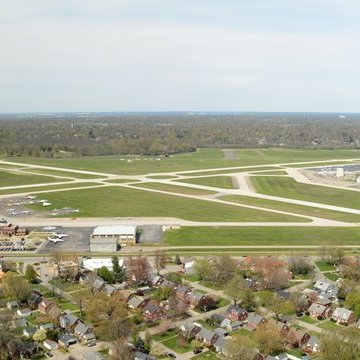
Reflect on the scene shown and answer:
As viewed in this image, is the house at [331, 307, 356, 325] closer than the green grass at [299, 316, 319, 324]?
Yes

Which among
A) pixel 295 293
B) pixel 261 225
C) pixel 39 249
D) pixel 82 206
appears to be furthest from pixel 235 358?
pixel 82 206

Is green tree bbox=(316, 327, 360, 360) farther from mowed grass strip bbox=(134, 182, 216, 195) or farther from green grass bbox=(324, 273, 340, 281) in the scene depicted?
mowed grass strip bbox=(134, 182, 216, 195)

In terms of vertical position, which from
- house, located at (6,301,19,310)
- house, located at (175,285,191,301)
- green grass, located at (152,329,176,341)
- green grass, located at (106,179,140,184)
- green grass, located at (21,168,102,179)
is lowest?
green grass, located at (152,329,176,341)

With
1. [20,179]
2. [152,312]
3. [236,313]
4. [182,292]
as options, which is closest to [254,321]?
[236,313]

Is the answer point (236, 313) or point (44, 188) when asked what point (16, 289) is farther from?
point (44, 188)

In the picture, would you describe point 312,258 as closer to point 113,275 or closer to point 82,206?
point 113,275

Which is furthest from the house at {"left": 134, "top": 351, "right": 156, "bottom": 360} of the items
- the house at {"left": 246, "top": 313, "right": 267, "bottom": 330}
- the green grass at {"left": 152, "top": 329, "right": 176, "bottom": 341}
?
the house at {"left": 246, "top": 313, "right": 267, "bottom": 330}
